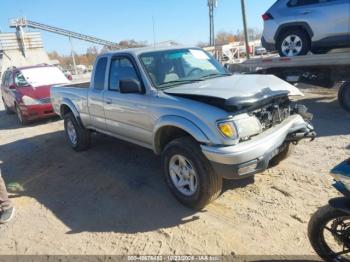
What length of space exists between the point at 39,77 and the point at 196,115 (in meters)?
9.20

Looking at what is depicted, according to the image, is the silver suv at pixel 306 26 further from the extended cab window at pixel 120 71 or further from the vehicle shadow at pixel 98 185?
the extended cab window at pixel 120 71

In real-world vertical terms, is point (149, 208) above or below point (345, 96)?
below

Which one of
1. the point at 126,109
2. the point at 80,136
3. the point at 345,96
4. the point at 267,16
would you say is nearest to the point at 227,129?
the point at 126,109

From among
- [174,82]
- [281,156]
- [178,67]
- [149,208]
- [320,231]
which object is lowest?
[149,208]

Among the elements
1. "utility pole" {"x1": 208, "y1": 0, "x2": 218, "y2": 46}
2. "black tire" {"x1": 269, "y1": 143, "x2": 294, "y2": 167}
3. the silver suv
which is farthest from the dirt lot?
"utility pole" {"x1": 208, "y1": 0, "x2": 218, "y2": 46}

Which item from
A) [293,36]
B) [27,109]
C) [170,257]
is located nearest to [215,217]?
[170,257]

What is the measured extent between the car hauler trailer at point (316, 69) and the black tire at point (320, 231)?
5401 millimetres

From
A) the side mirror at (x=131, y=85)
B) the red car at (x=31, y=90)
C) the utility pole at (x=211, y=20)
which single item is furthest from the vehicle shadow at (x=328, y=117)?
the utility pole at (x=211, y=20)

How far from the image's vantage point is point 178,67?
16.6ft

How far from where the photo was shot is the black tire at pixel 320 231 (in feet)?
9.36

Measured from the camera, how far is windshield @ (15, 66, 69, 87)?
37.1 feet

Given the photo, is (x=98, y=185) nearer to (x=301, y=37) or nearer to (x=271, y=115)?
(x=271, y=115)

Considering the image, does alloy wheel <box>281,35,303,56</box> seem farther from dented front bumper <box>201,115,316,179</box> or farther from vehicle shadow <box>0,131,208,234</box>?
dented front bumper <box>201,115,316,179</box>

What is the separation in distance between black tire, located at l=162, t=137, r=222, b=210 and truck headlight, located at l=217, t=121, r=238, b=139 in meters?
0.39
